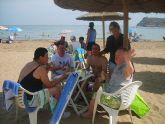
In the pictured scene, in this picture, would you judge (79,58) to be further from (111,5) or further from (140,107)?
(140,107)

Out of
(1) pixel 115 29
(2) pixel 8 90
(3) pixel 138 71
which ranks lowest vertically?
(3) pixel 138 71

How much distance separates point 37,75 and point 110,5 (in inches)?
136

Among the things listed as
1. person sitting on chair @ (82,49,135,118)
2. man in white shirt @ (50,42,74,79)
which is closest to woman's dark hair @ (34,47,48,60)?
person sitting on chair @ (82,49,135,118)

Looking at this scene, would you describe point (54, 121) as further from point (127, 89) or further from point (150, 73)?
point (150, 73)

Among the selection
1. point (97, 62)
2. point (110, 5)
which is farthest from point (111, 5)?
point (97, 62)

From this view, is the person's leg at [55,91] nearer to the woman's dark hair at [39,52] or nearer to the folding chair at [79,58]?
the woman's dark hair at [39,52]

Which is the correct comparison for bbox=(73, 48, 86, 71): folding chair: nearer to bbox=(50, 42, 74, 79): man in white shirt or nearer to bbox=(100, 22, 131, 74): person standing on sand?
bbox=(50, 42, 74, 79): man in white shirt

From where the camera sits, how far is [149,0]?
5.93 meters

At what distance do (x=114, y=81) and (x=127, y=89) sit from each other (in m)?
0.33

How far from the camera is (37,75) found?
14.2ft

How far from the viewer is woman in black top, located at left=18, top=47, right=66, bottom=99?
431cm

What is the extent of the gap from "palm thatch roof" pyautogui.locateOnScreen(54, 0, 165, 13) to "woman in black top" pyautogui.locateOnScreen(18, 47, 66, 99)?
2615 mm

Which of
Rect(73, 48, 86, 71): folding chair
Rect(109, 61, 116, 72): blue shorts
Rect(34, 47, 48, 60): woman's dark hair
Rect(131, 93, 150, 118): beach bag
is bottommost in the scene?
Rect(131, 93, 150, 118): beach bag

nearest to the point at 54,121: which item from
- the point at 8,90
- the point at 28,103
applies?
the point at 28,103
